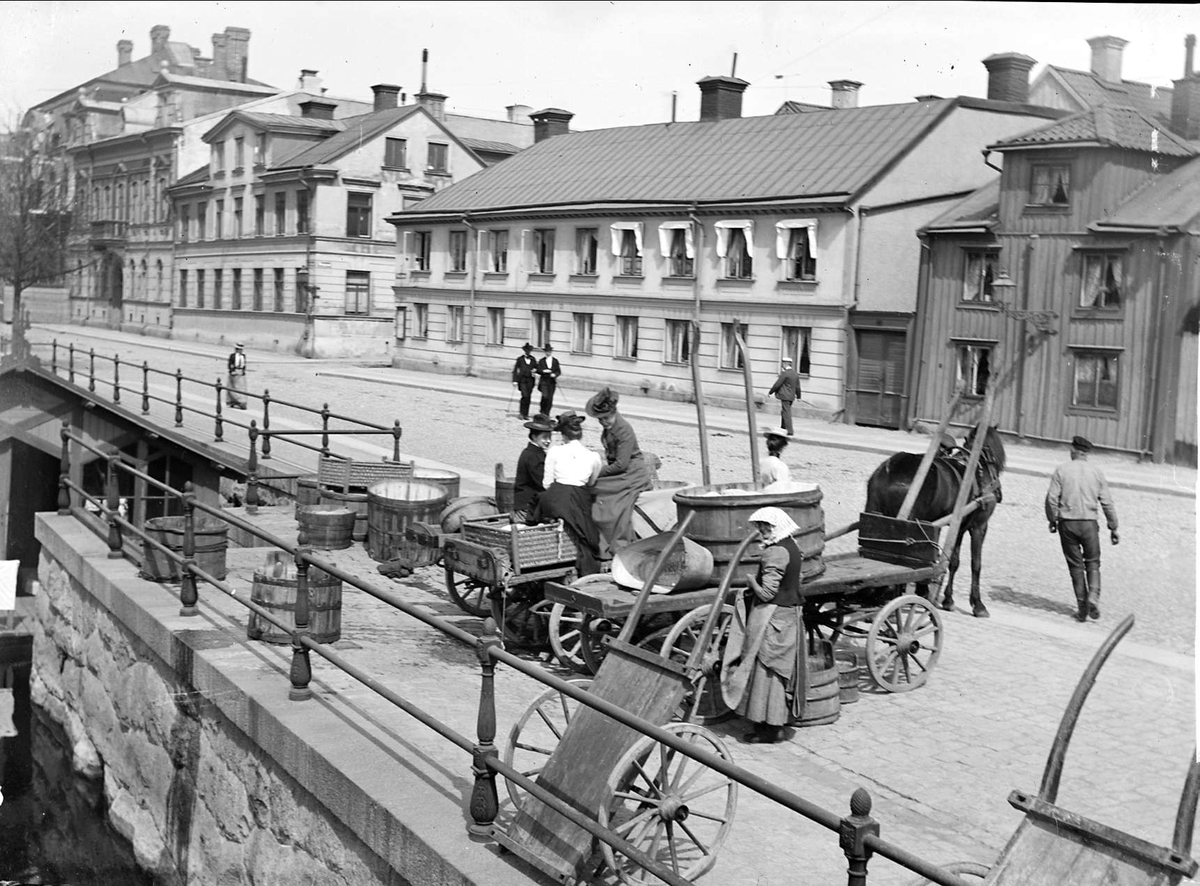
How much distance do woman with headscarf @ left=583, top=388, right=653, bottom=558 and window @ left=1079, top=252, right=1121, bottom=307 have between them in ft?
11.1

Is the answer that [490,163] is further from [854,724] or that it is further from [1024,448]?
[854,724]

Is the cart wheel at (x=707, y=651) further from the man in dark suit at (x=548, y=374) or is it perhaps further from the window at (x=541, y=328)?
the window at (x=541, y=328)

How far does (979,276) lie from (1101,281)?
182 centimetres

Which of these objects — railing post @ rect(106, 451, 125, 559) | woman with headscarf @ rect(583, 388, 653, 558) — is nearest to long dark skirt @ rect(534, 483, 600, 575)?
woman with headscarf @ rect(583, 388, 653, 558)

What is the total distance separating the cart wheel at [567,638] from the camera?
29.7 ft

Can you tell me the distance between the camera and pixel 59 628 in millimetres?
11211

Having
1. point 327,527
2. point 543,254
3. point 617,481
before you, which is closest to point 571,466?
point 617,481

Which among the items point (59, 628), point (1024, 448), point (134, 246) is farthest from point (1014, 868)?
point (134, 246)

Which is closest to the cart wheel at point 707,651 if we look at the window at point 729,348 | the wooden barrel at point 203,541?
the wooden barrel at point 203,541

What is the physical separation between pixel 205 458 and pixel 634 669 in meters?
14.6

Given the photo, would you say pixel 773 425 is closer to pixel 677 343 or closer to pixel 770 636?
pixel 677 343

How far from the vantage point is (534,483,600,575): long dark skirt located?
9570 millimetres

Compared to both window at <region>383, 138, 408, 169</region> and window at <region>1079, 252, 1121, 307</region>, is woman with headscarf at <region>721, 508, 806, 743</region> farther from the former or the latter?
window at <region>383, 138, 408, 169</region>

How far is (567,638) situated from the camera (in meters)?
9.41
